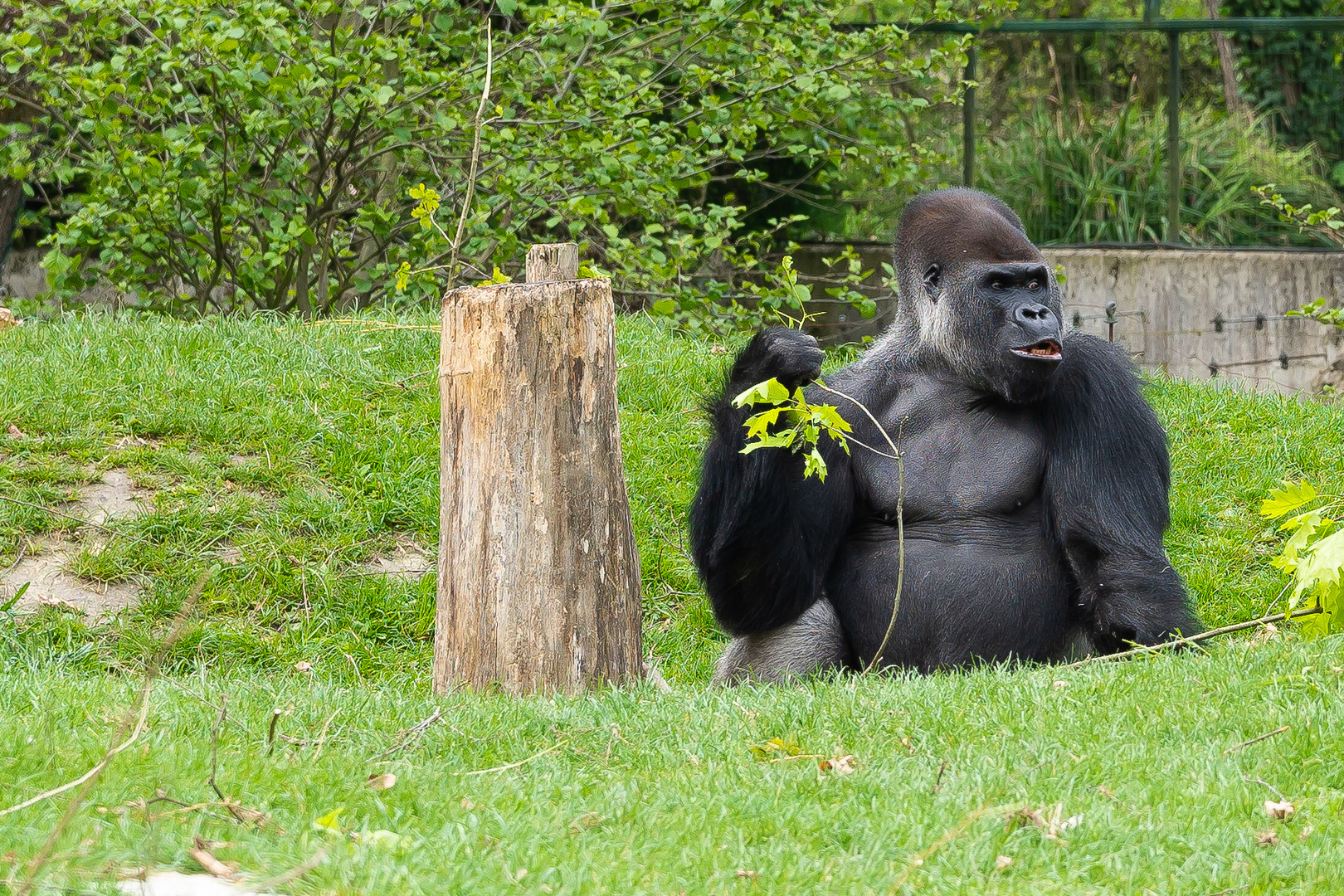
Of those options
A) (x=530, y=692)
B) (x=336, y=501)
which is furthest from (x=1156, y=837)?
(x=336, y=501)

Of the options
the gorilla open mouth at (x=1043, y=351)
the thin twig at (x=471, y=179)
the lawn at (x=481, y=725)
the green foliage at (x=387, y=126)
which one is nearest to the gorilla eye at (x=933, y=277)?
the gorilla open mouth at (x=1043, y=351)

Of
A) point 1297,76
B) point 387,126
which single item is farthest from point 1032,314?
point 1297,76

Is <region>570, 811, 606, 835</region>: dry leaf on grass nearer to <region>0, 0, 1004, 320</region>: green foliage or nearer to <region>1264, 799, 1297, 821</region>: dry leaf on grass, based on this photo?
<region>1264, 799, 1297, 821</region>: dry leaf on grass

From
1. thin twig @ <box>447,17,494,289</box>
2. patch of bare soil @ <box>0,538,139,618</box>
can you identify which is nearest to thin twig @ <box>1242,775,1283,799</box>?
thin twig @ <box>447,17,494,289</box>

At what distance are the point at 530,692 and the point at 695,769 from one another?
97 cm

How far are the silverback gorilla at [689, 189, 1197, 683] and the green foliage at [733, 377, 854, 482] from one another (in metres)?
0.13

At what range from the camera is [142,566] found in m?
5.39

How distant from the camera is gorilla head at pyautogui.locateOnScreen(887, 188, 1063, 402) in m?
4.25

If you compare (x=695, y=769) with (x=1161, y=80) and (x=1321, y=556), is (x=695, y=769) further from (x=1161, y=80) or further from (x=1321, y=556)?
(x=1161, y=80)

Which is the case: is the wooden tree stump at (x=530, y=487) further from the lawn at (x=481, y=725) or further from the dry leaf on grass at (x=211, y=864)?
the dry leaf on grass at (x=211, y=864)

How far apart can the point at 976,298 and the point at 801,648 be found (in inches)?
45.5

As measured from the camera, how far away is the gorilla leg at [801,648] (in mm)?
4410

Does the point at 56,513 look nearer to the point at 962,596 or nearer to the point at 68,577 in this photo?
the point at 68,577

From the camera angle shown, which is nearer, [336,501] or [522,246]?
[336,501]
